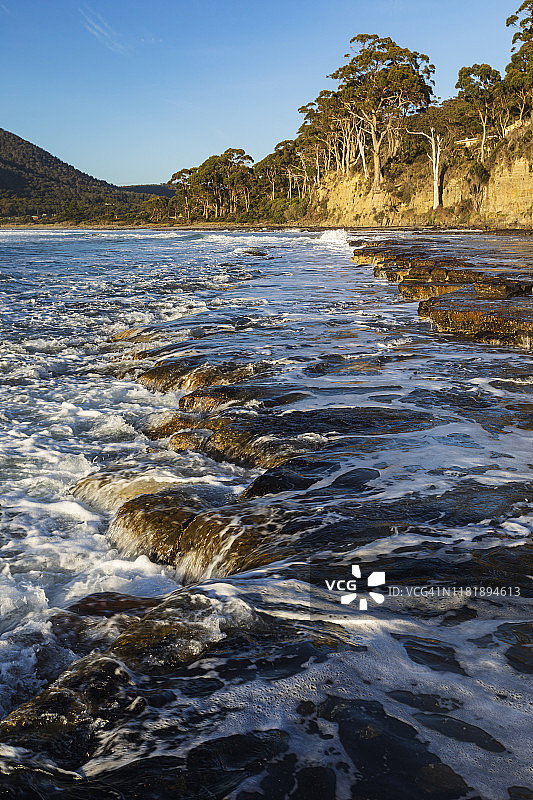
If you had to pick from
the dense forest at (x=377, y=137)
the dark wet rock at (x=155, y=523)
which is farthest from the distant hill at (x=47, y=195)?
the dark wet rock at (x=155, y=523)

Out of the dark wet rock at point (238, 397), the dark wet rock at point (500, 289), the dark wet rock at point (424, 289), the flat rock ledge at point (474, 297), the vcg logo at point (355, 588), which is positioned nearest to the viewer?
the vcg logo at point (355, 588)

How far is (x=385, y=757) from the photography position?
6.04 feet

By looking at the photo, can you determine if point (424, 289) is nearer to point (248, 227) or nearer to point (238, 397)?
point (238, 397)

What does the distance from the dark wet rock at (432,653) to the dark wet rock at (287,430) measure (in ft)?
8.25

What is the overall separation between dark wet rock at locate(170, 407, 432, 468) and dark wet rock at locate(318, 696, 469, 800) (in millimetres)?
2888

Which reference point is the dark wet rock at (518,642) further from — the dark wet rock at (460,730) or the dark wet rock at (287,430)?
the dark wet rock at (287,430)

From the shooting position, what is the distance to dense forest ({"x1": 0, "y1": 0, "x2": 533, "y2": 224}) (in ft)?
154

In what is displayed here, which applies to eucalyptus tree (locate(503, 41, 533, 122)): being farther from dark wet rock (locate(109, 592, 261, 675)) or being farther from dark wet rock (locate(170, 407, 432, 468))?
dark wet rock (locate(109, 592, 261, 675))

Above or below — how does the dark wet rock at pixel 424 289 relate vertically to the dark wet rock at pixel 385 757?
above

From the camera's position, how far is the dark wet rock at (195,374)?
25.4 feet

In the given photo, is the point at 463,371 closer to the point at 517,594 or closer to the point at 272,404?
the point at 272,404

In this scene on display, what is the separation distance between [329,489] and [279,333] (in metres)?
6.77

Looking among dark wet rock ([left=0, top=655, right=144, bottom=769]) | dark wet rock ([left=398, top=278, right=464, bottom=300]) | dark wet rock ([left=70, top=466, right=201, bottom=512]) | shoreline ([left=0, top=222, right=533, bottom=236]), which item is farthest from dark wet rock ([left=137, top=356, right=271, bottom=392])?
shoreline ([left=0, top=222, right=533, bottom=236])

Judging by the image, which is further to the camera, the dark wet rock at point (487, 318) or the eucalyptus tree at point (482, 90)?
the eucalyptus tree at point (482, 90)
